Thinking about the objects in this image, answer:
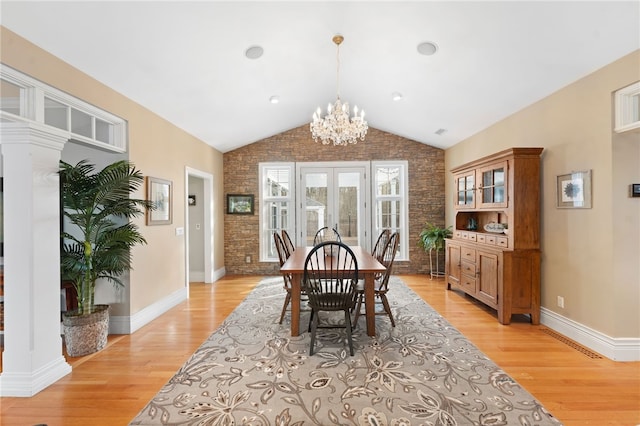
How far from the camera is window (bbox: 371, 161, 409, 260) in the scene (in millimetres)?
6461

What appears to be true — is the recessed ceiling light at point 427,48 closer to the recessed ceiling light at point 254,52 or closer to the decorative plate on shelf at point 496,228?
the recessed ceiling light at point 254,52

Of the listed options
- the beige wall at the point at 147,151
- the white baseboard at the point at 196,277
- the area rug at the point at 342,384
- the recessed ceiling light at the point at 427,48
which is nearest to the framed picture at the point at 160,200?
the beige wall at the point at 147,151

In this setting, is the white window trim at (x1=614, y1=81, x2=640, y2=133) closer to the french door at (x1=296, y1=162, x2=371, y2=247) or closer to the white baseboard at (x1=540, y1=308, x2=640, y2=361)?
the white baseboard at (x1=540, y1=308, x2=640, y2=361)

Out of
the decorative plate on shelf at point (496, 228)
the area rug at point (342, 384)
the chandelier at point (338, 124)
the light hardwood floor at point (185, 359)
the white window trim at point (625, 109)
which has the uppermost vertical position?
the chandelier at point (338, 124)

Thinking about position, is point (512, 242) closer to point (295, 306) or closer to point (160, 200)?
point (295, 306)

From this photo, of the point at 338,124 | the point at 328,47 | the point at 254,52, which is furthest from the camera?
the point at 338,124

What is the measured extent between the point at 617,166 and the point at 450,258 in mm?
2648

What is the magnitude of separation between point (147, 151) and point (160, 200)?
0.66 metres

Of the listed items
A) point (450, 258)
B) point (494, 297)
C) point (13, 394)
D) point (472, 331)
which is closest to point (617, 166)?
point (494, 297)

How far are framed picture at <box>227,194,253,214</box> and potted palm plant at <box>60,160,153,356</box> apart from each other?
335cm

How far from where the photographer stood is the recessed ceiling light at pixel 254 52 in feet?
10.7

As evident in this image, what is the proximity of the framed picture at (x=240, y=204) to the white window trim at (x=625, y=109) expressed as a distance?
220 inches

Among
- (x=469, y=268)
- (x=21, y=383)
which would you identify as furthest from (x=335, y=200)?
(x=21, y=383)

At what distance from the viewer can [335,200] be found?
6.44 meters
